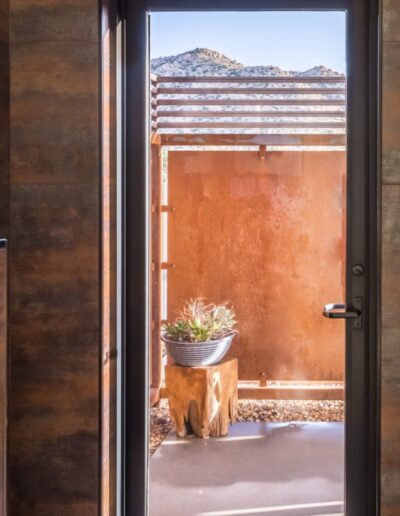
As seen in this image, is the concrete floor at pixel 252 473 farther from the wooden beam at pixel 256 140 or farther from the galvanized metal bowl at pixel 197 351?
the wooden beam at pixel 256 140

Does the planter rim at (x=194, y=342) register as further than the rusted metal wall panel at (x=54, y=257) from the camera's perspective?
Yes

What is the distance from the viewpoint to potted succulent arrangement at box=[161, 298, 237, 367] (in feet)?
5.74

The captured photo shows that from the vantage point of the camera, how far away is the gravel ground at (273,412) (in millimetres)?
1746

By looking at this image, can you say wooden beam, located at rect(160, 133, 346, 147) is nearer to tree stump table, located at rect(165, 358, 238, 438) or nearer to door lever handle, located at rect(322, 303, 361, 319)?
door lever handle, located at rect(322, 303, 361, 319)

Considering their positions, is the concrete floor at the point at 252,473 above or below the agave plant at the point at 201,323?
below

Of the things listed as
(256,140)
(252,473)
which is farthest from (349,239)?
(252,473)

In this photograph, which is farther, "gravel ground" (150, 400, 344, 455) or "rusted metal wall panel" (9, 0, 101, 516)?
"gravel ground" (150, 400, 344, 455)

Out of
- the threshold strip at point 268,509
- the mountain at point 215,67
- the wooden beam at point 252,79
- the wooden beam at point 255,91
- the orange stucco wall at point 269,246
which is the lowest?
the threshold strip at point 268,509

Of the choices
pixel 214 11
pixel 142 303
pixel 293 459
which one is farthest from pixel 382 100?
pixel 293 459

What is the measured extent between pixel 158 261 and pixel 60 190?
0.40m

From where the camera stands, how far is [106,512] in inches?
65.0

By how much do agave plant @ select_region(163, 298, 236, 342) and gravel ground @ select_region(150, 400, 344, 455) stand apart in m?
0.23

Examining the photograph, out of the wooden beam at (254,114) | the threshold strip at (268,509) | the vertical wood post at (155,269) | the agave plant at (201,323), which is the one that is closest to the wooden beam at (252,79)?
the wooden beam at (254,114)

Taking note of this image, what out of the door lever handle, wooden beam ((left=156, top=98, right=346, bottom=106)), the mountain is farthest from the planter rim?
the mountain
